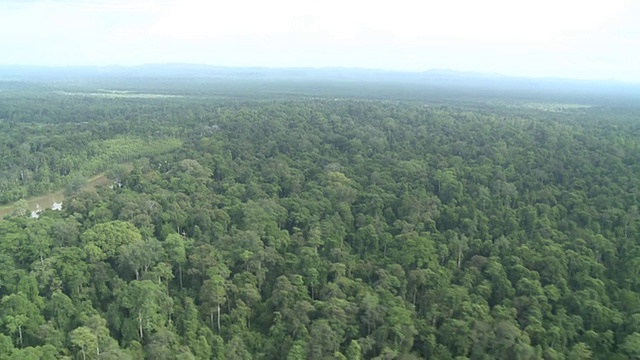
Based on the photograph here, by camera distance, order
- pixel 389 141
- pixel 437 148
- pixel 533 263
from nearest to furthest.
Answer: pixel 533 263
pixel 437 148
pixel 389 141

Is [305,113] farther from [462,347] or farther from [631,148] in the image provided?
[462,347]

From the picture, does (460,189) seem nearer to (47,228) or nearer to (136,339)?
(136,339)

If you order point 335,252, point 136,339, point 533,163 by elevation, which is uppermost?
point 533,163

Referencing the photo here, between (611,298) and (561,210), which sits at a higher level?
(561,210)

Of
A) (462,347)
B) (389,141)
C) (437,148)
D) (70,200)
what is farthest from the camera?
(389,141)

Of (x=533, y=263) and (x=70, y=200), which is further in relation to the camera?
(x=70, y=200)

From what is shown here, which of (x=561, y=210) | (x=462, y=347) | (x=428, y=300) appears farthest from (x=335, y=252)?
(x=561, y=210)

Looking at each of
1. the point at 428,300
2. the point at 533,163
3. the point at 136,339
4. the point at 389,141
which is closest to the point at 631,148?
the point at 533,163
